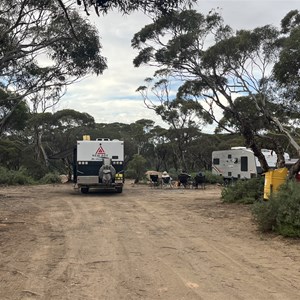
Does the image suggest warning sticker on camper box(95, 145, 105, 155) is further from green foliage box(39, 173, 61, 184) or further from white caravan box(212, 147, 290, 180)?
green foliage box(39, 173, 61, 184)

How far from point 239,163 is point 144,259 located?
23.5 meters

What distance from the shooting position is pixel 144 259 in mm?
6602

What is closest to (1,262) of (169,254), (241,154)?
(169,254)

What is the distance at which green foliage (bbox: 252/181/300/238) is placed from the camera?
8.30 m

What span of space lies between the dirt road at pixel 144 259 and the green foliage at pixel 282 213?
0.30 meters

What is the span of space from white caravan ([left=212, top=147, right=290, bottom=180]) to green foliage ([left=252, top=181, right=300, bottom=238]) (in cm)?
1688

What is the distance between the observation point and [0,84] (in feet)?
81.6

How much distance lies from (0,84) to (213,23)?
1314 centimetres

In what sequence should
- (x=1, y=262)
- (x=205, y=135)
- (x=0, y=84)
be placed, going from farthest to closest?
(x=205, y=135) → (x=0, y=84) → (x=1, y=262)

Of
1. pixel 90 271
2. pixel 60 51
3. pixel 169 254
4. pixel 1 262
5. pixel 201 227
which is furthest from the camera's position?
pixel 60 51

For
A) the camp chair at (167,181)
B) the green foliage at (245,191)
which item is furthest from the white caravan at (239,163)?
the green foliage at (245,191)

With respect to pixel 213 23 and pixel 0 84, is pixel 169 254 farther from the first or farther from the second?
pixel 0 84

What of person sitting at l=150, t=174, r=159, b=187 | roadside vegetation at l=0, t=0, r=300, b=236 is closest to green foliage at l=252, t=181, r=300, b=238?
roadside vegetation at l=0, t=0, r=300, b=236

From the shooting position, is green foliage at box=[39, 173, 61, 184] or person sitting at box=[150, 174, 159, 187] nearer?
person sitting at box=[150, 174, 159, 187]
